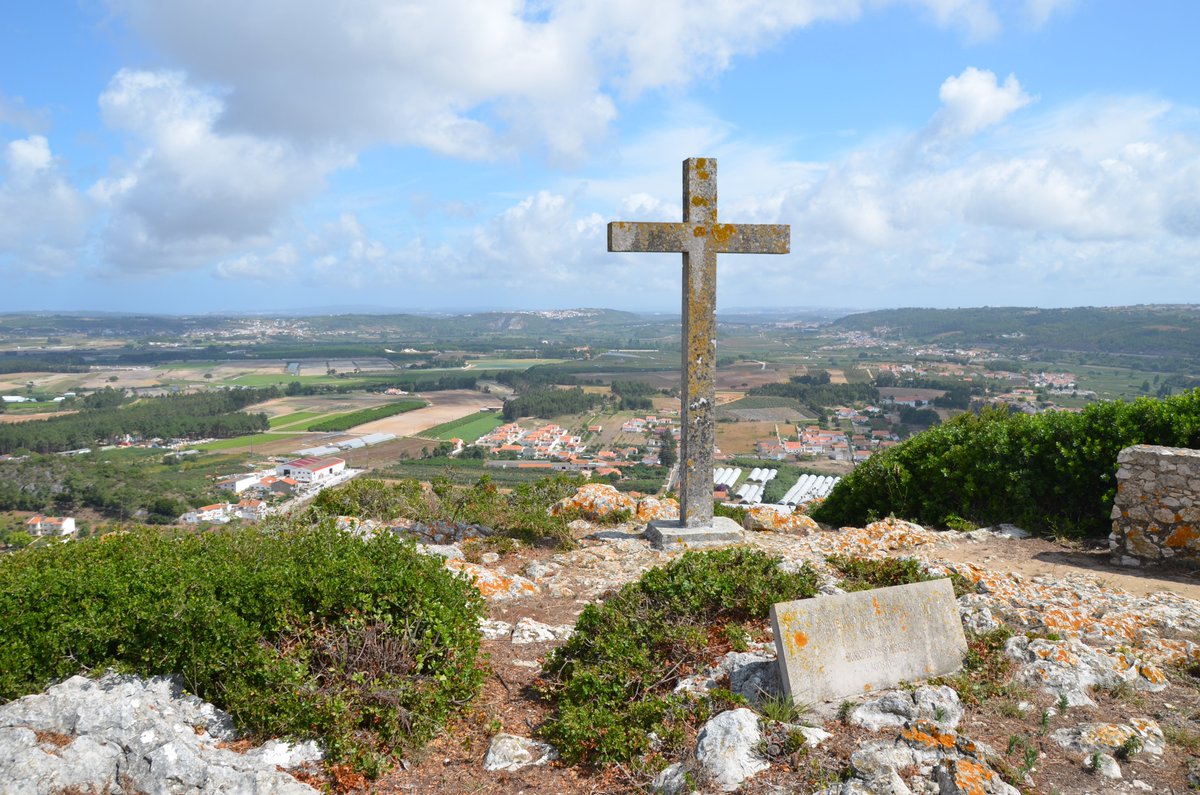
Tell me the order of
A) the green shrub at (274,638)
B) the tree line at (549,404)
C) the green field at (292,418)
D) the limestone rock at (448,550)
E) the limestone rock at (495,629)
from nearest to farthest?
the green shrub at (274,638), the limestone rock at (495,629), the limestone rock at (448,550), the green field at (292,418), the tree line at (549,404)

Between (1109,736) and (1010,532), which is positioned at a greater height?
(1109,736)

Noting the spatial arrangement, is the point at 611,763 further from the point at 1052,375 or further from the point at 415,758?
the point at 1052,375

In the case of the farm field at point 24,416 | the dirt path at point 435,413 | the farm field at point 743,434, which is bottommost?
the dirt path at point 435,413

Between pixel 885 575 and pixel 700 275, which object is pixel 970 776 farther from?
pixel 700 275

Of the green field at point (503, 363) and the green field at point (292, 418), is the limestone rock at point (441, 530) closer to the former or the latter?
the green field at point (292, 418)

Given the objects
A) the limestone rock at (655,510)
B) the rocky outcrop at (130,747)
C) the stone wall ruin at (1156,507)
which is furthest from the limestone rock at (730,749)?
the limestone rock at (655,510)

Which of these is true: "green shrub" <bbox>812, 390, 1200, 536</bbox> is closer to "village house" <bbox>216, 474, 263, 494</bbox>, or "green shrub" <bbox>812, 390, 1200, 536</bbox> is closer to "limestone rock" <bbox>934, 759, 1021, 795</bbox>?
"limestone rock" <bbox>934, 759, 1021, 795</bbox>

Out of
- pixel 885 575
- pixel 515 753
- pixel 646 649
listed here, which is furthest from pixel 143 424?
pixel 885 575
